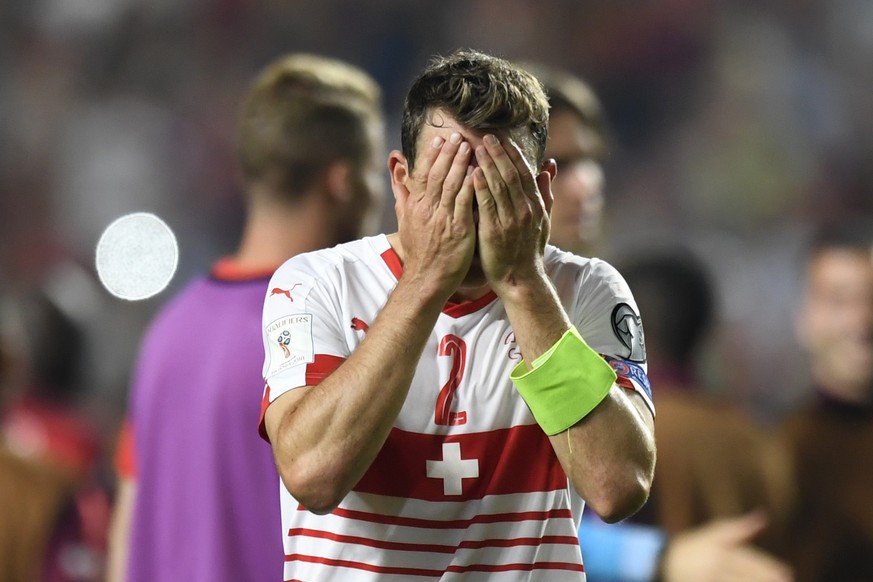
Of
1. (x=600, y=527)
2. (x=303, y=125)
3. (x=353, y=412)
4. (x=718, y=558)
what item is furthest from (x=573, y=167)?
(x=353, y=412)

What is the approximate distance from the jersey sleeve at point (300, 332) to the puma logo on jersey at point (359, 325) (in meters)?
0.02

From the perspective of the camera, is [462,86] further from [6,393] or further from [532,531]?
[6,393]

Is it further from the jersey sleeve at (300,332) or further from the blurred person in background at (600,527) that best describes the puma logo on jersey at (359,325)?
the blurred person in background at (600,527)

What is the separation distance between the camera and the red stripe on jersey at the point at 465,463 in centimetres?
179

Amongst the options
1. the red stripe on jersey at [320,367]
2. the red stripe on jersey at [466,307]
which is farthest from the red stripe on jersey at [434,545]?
the red stripe on jersey at [466,307]

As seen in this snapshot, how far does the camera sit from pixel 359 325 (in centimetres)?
185

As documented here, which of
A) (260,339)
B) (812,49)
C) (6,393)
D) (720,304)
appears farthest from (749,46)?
(260,339)

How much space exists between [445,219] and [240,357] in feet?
2.80

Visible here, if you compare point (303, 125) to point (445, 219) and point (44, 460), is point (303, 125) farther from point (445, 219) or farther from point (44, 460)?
point (44, 460)

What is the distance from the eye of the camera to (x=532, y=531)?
1.81 meters

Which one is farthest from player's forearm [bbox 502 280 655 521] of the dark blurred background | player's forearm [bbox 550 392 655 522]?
the dark blurred background

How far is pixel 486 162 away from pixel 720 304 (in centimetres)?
659

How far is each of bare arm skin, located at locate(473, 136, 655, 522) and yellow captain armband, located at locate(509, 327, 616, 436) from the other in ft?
0.05

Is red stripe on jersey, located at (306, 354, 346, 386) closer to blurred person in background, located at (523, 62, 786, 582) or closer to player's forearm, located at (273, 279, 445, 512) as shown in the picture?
player's forearm, located at (273, 279, 445, 512)
